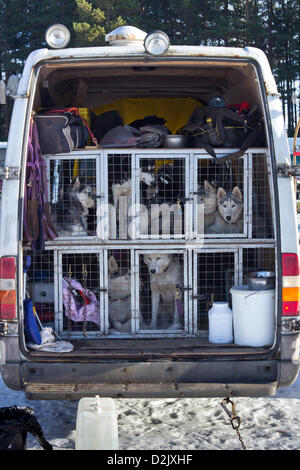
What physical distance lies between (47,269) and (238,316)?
5.00 ft

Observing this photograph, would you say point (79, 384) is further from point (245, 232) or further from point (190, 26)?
point (190, 26)

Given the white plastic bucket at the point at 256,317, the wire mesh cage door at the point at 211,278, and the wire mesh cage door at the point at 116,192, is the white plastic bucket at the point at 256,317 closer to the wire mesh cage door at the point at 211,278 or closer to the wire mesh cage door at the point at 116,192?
the wire mesh cage door at the point at 211,278

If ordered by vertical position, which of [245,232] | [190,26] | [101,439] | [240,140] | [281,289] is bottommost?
[101,439]

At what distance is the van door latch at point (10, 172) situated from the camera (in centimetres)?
365

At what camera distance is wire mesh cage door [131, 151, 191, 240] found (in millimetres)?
4484

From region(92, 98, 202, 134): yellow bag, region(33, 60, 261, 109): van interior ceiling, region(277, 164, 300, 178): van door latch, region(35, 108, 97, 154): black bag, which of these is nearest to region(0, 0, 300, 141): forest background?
region(92, 98, 202, 134): yellow bag

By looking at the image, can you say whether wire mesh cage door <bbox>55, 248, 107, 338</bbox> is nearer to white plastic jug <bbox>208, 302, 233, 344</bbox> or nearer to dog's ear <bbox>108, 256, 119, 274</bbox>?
dog's ear <bbox>108, 256, 119, 274</bbox>

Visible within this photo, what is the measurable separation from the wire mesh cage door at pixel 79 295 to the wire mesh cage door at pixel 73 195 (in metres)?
0.21

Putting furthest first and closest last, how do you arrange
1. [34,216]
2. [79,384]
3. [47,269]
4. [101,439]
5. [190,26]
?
[190,26] → [47,269] → [34,216] → [79,384] → [101,439]

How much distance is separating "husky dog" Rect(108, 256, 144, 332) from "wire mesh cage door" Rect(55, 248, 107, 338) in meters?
0.12

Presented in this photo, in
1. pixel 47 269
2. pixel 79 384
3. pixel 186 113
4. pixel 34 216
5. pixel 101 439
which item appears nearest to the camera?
pixel 101 439

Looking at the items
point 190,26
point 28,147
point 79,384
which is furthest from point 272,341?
point 190,26

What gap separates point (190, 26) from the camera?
97.5ft

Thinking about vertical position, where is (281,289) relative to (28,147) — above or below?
below
